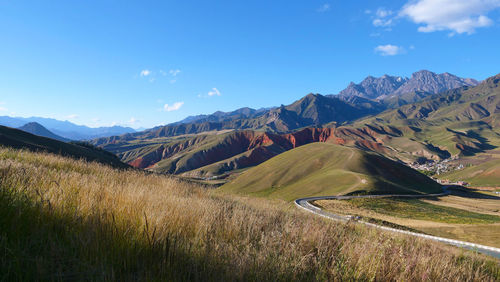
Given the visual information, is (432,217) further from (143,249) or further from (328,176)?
(143,249)

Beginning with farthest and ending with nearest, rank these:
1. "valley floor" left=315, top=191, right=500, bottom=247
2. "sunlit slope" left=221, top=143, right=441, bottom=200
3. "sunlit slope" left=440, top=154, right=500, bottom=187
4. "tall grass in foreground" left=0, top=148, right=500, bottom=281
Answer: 1. "sunlit slope" left=440, top=154, right=500, bottom=187
2. "sunlit slope" left=221, top=143, right=441, bottom=200
3. "valley floor" left=315, top=191, right=500, bottom=247
4. "tall grass in foreground" left=0, top=148, right=500, bottom=281

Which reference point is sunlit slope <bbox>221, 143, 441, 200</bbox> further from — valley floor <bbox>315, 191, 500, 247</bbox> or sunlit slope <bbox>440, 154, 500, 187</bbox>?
sunlit slope <bbox>440, 154, 500, 187</bbox>

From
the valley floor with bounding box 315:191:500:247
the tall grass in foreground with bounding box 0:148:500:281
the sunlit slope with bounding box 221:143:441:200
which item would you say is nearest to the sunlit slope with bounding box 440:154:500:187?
the sunlit slope with bounding box 221:143:441:200

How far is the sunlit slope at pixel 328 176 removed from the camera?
298ft

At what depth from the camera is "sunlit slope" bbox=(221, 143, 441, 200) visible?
9075 centimetres

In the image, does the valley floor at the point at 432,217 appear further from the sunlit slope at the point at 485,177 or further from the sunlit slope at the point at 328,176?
the sunlit slope at the point at 485,177

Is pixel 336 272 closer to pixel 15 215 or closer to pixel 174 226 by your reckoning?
pixel 174 226

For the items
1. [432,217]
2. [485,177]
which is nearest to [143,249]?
[432,217]

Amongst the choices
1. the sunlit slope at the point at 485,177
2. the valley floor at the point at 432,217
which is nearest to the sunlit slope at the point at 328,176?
the valley floor at the point at 432,217

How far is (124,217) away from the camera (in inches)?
155

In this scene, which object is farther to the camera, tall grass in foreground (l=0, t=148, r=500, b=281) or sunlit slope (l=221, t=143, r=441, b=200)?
sunlit slope (l=221, t=143, r=441, b=200)

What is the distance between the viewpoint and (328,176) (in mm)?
101938

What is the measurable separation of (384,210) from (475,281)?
210ft

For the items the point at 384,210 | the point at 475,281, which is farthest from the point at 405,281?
the point at 384,210
